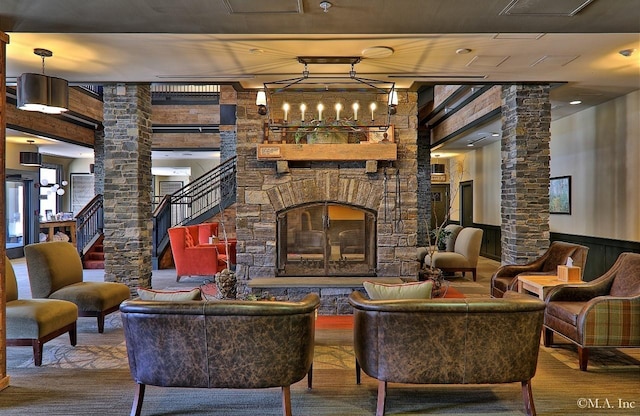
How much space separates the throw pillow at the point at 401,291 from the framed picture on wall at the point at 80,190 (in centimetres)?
1410

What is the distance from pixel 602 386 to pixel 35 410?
4.10 meters

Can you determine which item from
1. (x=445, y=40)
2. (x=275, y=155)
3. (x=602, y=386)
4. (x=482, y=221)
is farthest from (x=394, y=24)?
(x=482, y=221)

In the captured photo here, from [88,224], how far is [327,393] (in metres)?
8.40

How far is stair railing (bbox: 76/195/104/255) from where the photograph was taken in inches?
378

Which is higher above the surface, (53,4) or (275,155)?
(53,4)

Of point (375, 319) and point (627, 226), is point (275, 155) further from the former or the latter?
point (627, 226)

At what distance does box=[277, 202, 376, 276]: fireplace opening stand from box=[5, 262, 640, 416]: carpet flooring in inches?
76.8

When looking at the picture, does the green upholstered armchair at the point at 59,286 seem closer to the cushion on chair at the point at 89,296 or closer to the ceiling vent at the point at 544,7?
the cushion on chair at the point at 89,296

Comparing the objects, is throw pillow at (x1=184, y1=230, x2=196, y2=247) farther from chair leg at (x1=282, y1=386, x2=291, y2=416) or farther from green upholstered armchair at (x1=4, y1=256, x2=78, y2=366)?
chair leg at (x1=282, y1=386, x2=291, y2=416)

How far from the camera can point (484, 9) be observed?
9.88ft

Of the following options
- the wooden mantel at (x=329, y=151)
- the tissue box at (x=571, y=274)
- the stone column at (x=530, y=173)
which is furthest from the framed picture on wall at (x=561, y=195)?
the wooden mantel at (x=329, y=151)

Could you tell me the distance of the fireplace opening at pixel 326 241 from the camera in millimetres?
5891

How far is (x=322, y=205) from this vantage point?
588 centimetres

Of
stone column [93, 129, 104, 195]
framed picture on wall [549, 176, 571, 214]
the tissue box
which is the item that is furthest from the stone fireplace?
stone column [93, 129, 104, 195]
